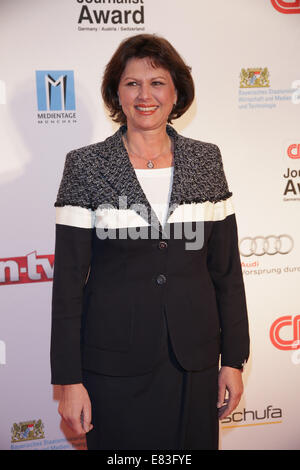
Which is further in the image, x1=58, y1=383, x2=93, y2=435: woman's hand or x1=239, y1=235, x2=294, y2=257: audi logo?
x1=239, y1=235, x2=294, y2=257: audi logo

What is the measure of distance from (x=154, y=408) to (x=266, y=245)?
142 centimetres

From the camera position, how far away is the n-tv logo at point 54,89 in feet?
8.05

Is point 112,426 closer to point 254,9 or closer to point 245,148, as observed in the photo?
point 245,148

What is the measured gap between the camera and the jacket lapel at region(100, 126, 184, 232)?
157 centimetres

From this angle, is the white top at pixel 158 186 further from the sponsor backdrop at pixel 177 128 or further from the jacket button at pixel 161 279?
the sponsor backdrop at pixel 177 128

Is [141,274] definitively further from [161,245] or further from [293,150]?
[293,150]

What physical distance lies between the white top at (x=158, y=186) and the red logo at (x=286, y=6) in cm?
152

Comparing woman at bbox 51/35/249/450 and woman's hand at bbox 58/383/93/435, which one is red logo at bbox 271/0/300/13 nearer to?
woman at bbox 51/35/249/450

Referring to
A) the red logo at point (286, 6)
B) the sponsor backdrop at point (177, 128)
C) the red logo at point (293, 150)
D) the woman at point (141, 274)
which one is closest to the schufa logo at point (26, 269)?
the sponsor backdrop at point (177, 128)

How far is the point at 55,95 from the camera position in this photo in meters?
2.48

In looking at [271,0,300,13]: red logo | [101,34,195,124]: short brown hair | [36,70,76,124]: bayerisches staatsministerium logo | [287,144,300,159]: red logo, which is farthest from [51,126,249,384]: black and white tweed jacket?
[271,0,300,13]: red logo

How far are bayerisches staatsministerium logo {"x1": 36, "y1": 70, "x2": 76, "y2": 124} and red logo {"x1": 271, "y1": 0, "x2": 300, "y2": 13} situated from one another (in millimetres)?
1210

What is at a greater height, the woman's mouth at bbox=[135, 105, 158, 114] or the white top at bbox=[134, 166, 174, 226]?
the woman's mouth at bbox=[135, 105, 158, 114]

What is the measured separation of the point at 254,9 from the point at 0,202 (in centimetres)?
175
